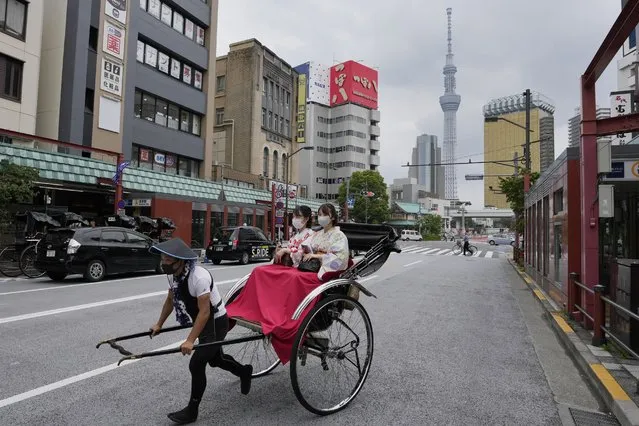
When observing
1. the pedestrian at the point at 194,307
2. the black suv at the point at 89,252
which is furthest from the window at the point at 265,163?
the pedestrian at the point at 194,307

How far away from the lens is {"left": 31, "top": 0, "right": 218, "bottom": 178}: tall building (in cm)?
2277

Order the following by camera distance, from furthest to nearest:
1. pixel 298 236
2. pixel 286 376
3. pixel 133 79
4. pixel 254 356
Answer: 1. pixel 133 79
2. pixel 298 236
3. pixel 254 356
4. pixel 286 376

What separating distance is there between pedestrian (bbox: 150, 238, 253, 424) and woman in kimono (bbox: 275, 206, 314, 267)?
1.19m

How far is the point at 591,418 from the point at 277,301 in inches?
116

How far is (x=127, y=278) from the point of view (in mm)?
13523

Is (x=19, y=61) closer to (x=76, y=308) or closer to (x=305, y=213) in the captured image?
Answer: (x=76, y=308)

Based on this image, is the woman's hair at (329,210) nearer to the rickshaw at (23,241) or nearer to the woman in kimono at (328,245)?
the woman in kimono at (328,245)

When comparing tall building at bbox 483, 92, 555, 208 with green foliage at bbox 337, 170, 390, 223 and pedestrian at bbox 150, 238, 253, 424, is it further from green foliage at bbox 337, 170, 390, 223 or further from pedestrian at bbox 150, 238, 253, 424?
pedestrian at bbox 150, 238, 253, 424

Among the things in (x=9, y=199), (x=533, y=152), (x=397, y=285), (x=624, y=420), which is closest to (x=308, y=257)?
(x=624, y=420)

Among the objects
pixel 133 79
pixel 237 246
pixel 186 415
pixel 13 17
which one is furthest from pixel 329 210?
pixel 133 79

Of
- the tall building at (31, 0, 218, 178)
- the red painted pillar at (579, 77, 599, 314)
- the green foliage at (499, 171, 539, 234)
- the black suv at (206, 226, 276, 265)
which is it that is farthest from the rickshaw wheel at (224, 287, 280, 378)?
the green foliage at (499, 171, 539, 234)

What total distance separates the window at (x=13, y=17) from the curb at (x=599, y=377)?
2327 cm

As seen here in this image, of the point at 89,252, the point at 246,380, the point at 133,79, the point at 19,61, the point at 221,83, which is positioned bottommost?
the point at 246,380

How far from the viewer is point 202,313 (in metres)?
3.36
